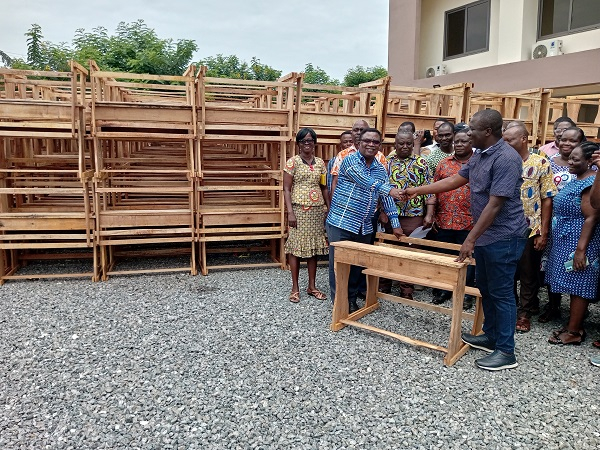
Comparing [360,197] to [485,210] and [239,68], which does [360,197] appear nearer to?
[485,210]

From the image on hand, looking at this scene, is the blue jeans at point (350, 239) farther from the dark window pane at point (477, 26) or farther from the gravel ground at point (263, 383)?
the dark window pane at point (477, 26)

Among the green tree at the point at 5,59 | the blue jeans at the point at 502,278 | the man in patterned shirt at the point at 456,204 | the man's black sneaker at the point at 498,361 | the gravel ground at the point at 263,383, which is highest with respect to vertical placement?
the green tree at the point at 5,59

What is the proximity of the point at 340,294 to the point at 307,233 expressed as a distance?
884mm

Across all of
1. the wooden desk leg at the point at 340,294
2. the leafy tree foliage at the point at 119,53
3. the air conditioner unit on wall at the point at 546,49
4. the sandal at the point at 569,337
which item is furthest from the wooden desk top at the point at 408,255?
the leafy tree foliage at the point at 119,53

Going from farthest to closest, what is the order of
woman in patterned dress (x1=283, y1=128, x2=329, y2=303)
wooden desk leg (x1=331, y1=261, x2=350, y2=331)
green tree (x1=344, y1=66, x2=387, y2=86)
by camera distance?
1. green tree (x1=344, y1=66, x2=387, y2=86)
2. woman in patterned dress (x1=283, y1=128, x2=329, y2=303)
3. wooden desk leg (x1=331, y1=261, x2=350, y2=331)

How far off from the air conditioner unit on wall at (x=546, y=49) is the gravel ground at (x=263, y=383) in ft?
27.5

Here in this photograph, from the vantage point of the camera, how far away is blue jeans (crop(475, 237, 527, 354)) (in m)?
3.33

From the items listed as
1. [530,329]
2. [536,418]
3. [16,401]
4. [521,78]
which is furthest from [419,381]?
[521,78]

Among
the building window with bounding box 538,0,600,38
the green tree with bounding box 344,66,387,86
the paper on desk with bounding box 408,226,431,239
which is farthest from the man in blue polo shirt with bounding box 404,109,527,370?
the green tree with bounding box 344,66,387,86

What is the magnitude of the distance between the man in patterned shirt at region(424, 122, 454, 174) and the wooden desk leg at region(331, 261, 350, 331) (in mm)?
1485

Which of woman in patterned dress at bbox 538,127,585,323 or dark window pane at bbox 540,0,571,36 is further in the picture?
dark window pane at bbox 540,0,571,36

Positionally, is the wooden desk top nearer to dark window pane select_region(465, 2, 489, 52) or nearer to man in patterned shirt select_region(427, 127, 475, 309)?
man in patterned shirt select_region(427, 127, 475, 309)

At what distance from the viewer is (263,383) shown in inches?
127

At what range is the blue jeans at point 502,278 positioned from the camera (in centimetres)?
333
